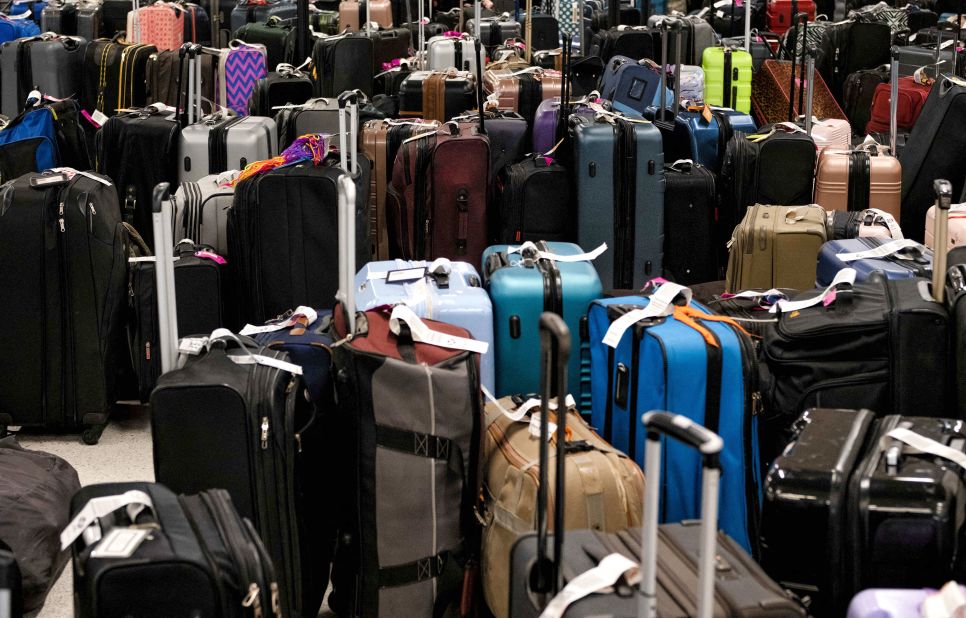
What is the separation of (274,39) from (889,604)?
826 cm

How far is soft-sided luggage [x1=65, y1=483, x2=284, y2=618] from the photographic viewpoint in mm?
2562

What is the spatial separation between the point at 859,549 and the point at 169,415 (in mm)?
1637

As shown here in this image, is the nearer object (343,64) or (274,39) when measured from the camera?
(343,64)

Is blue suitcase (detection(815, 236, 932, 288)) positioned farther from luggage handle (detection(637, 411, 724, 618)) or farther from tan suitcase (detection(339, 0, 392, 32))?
tan suitcase (detection(339, 0, 392, 32))

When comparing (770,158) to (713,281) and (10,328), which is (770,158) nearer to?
(713,281)

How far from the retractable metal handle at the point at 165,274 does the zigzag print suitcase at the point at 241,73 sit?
5016 mm

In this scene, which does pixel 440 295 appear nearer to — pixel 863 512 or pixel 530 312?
pixel 530 312

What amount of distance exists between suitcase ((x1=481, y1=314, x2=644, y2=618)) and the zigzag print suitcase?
5140 millimetres

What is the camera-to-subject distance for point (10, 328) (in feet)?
15.2

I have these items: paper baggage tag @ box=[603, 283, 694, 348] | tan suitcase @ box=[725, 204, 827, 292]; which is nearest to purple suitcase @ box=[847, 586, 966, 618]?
paper baggage tag @ box=[603, 283, 694, 348]

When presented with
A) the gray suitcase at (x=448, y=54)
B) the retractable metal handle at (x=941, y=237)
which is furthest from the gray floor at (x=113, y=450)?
the gray suitcase at (x=448, y=54)

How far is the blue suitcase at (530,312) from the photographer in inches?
158

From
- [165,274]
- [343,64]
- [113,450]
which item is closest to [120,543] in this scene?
[165,274]

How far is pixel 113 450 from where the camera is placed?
183 inches
